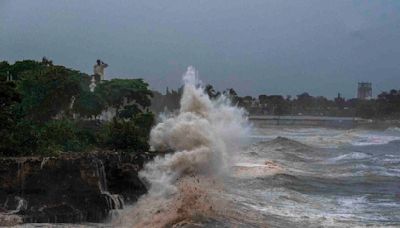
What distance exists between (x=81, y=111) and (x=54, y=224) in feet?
71.1

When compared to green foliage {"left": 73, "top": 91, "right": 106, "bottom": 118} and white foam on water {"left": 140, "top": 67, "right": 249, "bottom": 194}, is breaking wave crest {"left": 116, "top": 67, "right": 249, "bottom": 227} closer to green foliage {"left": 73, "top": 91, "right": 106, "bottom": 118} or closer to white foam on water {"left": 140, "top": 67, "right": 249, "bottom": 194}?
white foam on water {"left": 140, "top": 67, "right": 249, "bottom": 194}

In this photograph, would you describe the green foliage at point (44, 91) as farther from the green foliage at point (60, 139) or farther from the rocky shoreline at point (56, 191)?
the rocky shoreline at point (56, 191)

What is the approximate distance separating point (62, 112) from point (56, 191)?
61.3ft

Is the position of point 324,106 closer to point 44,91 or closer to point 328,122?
point 328,122

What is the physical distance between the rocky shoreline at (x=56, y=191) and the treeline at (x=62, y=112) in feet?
6.89

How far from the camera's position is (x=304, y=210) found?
736 inches

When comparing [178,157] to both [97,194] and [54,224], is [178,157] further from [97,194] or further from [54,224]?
[54,224]

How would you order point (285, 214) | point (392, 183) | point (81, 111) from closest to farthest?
point (285, 214), point (392, 183), point (81, 111)

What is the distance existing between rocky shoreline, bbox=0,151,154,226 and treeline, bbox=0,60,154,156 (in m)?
2.10

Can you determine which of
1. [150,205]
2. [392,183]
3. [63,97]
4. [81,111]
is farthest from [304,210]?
[81,111]

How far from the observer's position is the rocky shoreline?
1628 centimetres

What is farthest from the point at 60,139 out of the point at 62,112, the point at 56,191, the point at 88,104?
the point at 88,104

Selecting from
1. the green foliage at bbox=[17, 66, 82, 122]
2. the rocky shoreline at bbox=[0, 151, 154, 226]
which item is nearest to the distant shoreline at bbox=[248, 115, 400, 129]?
the green foliage at bbox=[17, 66, 82, 122]

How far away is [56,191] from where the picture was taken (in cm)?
1714
